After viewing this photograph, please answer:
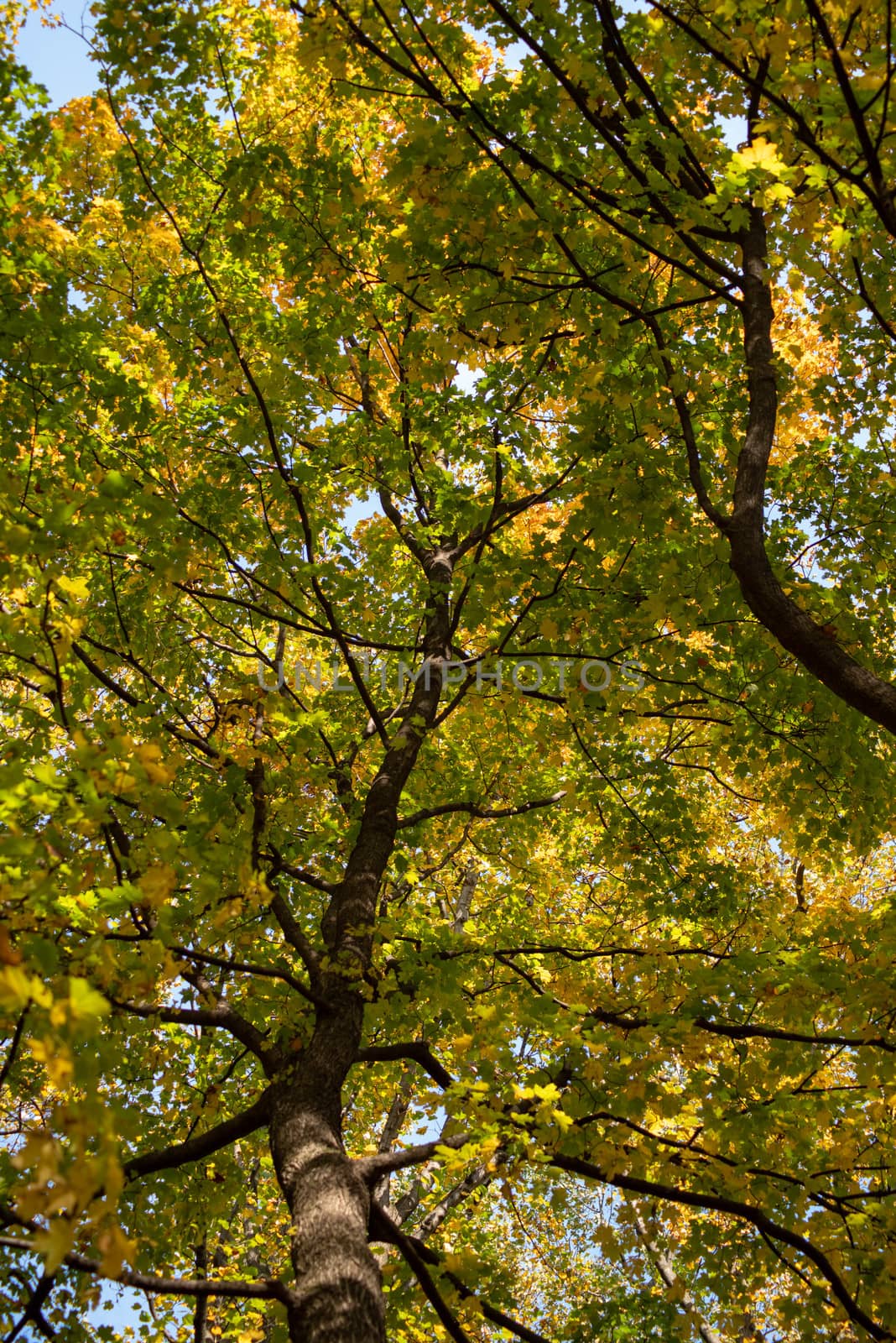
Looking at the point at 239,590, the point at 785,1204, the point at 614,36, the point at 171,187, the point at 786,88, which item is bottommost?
the point at 785,1204

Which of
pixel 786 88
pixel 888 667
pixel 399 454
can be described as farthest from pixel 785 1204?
pixel 399 454

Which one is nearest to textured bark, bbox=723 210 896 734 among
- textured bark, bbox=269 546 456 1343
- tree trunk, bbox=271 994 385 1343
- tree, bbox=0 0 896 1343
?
tree, bbox=0 0 896 1343

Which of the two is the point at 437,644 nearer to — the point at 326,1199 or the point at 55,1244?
the point at 326,1199

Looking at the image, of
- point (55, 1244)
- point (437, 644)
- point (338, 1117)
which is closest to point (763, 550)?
point (437, 644)

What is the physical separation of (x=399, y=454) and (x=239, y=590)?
199cm

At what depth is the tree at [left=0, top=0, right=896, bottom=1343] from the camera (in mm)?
2973

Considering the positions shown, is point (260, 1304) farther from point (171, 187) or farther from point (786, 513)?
point (171, 187)

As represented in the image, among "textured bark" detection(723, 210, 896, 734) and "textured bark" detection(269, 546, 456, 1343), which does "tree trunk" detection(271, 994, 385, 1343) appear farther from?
"textured bark" detection(723, 210, 896, 734)

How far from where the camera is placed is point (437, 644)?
593 centimetres

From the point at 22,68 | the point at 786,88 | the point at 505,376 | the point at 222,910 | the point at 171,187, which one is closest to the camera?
the point at 222,910

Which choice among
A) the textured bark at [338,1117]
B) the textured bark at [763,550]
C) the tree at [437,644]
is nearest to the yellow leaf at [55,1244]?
the tree at [437,644]

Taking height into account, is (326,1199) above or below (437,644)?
below

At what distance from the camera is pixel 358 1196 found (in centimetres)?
349

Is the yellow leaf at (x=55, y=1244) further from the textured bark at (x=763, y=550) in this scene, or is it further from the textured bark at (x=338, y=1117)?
the textured bark at (x=763, y=550)
